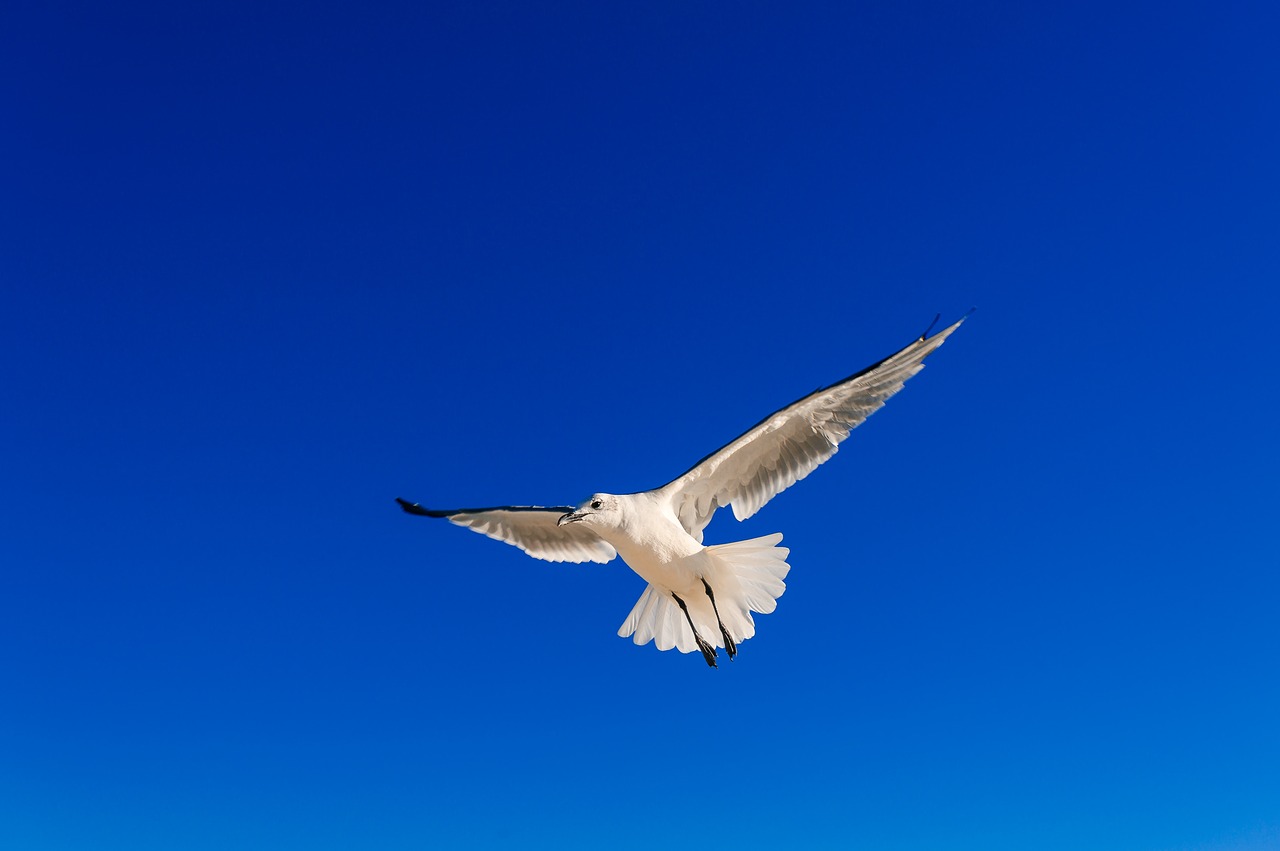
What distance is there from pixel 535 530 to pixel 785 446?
2.62 metres

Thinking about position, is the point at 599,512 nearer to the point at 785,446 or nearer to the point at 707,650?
the point at 707,650

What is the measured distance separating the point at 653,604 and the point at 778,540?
1.71m

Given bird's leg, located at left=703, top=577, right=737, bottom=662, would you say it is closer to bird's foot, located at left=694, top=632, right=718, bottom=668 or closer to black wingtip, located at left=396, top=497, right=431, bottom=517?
bird's foot, located at left=694, top=632, right=718, bottom=668

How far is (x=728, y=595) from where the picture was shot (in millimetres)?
9086

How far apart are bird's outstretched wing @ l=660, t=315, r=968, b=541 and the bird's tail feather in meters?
0.79

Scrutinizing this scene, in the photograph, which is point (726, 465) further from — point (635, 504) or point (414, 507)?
point (414, 507)

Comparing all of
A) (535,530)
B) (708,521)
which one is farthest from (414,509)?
(708,521)

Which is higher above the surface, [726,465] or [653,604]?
[726,465]

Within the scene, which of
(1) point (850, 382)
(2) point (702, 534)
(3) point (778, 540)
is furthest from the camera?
(2) point (702, 534)

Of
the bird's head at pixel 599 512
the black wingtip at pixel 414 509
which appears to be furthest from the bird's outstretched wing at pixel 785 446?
the black wingtip at pixel 414 509

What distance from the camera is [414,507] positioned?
975cm

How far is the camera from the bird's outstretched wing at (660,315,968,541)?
935cm

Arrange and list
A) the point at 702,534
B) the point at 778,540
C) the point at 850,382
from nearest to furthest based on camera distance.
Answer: the point at 778,540 < the point at 850,382 < the point at 702,534

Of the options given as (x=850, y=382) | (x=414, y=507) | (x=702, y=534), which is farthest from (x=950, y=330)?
(x=414, y=507)
